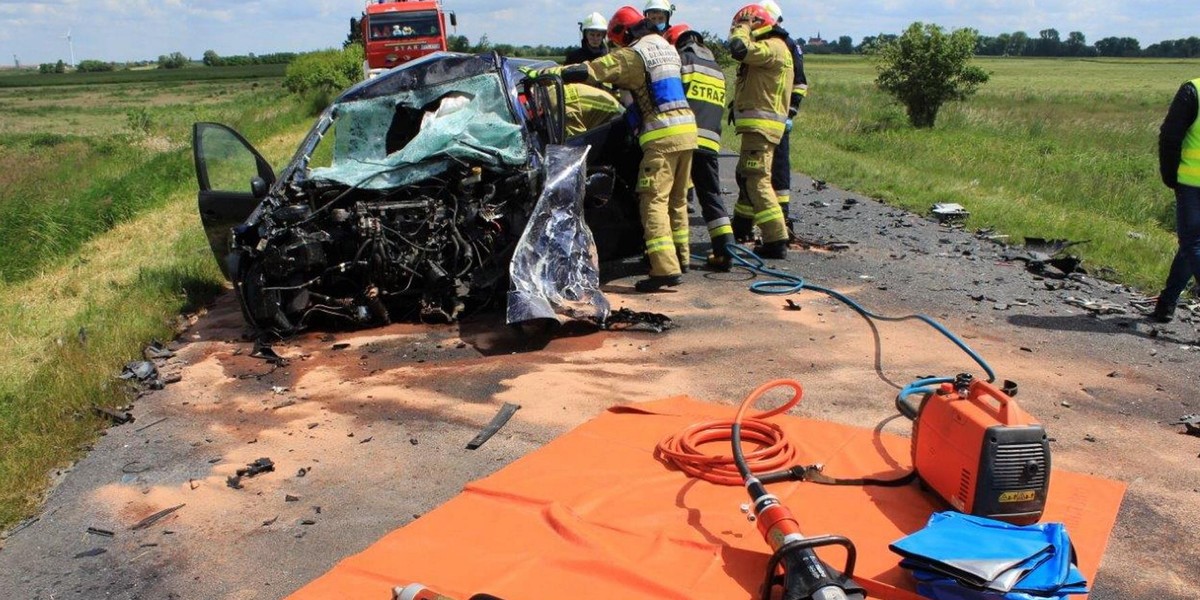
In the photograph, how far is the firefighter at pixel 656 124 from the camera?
6.60 metres

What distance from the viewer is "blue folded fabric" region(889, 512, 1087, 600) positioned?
2570mm

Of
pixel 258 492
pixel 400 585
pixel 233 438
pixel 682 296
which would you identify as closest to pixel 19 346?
pixel 233 438

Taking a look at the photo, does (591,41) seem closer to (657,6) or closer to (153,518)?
(657,6)

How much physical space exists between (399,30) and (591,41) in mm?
15773

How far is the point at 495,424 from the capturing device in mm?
4516

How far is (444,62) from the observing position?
265 inches

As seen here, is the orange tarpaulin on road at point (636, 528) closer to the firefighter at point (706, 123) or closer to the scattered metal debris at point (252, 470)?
the scattered metal debris at point (252, 470)

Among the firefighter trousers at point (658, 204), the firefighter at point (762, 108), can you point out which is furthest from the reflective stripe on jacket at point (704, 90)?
the firefighter trousers at point (658, 204)

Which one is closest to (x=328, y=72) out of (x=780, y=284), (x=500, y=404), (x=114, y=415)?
(x=780, y=284)

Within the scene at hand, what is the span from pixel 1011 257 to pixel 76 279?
9.15m

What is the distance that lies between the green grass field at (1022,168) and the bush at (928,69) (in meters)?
0.68

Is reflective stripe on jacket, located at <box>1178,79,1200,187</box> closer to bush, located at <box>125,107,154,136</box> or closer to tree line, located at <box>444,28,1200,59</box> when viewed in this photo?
bush, located at <box>125,107,154,136</box>

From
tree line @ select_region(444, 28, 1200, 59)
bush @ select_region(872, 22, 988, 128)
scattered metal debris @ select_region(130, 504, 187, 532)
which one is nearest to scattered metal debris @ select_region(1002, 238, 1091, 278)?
scattered metal debris @ select_region(130, 504, 187, 532)

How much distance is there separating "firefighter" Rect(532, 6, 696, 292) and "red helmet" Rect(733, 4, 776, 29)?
108cm
